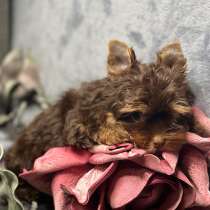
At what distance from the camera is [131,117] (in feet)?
2.71

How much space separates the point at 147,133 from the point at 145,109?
0.04m

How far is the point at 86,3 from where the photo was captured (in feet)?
4.26

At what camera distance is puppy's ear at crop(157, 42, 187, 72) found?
34.3 inches

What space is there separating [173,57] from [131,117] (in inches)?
5.7

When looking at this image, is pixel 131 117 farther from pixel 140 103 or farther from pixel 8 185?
pixel 8 185

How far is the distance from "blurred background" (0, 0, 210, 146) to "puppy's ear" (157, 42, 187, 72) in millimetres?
53

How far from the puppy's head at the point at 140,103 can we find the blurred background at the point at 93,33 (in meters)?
0.06

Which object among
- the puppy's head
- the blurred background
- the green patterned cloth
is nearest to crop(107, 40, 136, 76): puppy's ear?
the puppy's head

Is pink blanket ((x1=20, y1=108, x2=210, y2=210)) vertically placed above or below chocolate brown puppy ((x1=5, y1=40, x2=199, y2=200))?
below

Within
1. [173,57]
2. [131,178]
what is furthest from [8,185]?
[173,57]

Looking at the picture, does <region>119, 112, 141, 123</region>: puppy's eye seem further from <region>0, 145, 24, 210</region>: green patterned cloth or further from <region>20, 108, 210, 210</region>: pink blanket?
<region>0, 145, 24, 210</region>: green patterned cloth

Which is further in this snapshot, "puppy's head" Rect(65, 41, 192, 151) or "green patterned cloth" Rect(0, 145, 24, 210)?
"green patterned cloth" Rect(0, 145, 24, 210)

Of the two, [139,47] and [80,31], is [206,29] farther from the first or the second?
[80,31]

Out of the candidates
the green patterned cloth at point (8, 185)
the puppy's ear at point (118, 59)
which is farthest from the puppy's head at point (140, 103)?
the green patterned cloth at point (8, 185)
